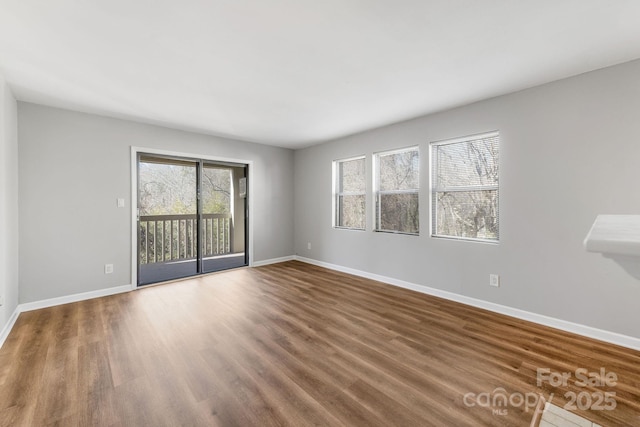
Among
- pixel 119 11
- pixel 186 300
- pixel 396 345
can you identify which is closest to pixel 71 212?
pixel 186 300

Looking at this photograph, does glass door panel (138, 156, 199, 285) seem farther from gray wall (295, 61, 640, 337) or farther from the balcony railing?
gray wall (295, 61, 640, 337)

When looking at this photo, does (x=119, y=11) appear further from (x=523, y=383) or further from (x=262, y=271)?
(x=262, y=271)

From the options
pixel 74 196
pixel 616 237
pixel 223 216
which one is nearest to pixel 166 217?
pixel 223 216

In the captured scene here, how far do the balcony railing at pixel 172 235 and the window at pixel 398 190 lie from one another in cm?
293

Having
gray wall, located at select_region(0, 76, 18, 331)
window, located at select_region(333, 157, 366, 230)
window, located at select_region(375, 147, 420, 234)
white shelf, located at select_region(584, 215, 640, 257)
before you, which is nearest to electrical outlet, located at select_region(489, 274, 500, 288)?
window, located at select_region(375, 147, 420, 234)

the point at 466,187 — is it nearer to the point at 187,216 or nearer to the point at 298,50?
the point at 298,50

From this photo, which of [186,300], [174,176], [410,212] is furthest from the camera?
[174,176]

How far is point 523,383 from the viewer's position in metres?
1.76

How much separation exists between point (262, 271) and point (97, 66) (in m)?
3.50

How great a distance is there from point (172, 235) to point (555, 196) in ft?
17.1

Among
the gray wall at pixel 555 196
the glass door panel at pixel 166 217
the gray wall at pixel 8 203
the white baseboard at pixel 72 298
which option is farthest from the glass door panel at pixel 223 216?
the gray wall at pixel 555 196

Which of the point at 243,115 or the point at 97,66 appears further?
the point at 243,115

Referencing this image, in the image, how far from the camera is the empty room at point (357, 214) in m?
1.63

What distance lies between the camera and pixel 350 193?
15.5 feet
